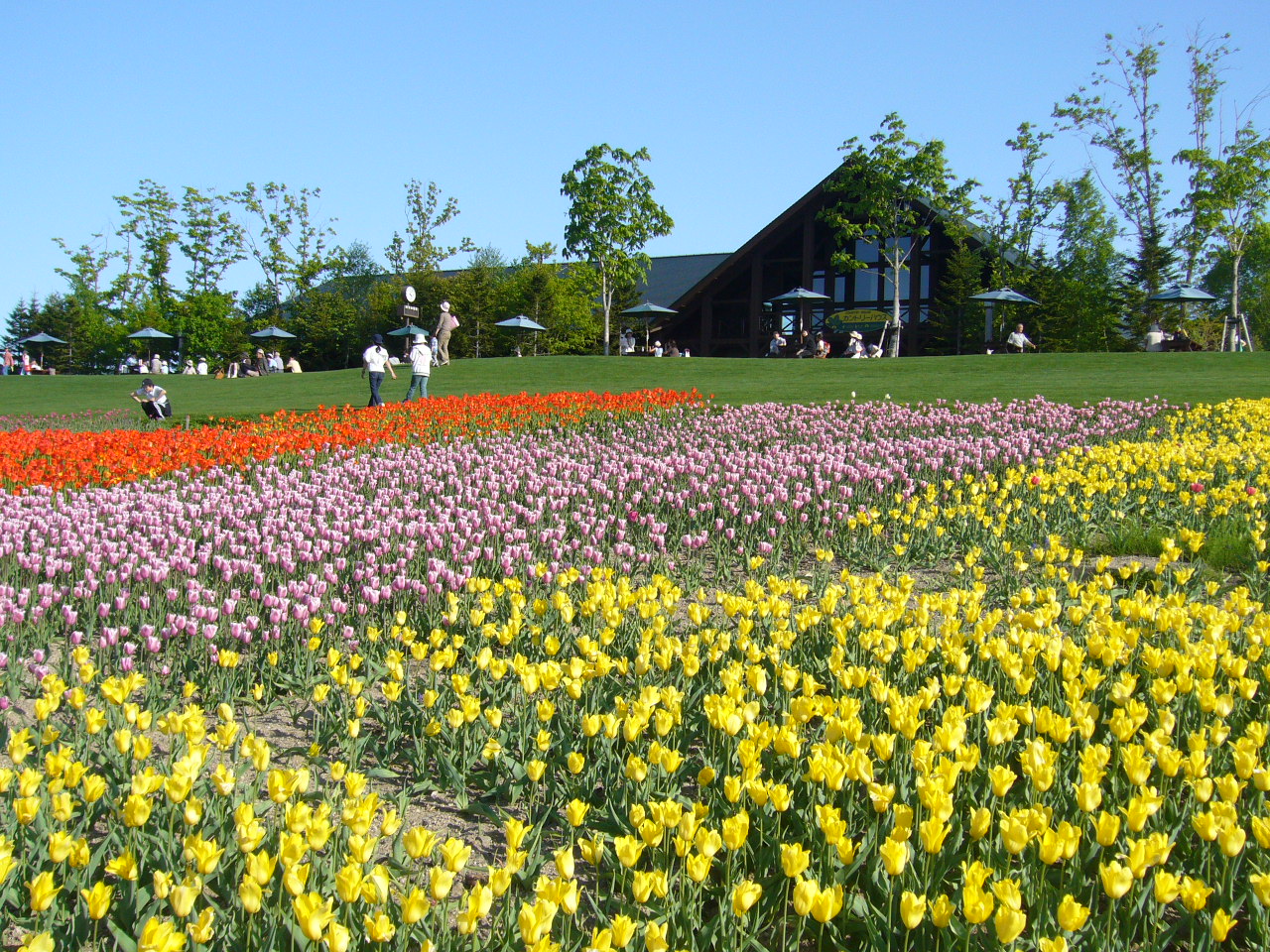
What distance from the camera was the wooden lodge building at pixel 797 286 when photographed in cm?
4184

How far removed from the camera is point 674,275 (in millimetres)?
54688

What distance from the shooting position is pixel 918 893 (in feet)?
8.89

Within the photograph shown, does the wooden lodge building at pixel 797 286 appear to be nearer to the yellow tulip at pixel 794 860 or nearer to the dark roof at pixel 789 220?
the dark roof at pixel 789 220

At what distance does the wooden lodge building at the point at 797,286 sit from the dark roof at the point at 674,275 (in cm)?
468

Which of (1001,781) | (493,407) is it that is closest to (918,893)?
(1001,781)

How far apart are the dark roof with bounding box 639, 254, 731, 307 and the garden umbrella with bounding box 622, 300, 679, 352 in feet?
4.27

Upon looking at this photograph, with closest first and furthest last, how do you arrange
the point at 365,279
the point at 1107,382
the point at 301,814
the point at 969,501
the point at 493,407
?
1. the point at 301,814
2. the point at 969,501
3. the point at 493,407
4. the point at 1107,382
5. the point at 365,279

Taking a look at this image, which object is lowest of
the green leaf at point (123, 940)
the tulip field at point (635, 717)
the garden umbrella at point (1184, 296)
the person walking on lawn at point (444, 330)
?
the green leaf at point (123, 940)

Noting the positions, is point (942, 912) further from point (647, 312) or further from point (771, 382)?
point (647, 312)

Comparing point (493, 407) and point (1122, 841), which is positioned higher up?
point (493, 407)

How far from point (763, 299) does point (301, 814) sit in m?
44.0

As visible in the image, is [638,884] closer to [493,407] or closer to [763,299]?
[493,407]

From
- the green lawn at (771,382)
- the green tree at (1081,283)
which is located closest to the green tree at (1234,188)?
the green tree at (1081,283)

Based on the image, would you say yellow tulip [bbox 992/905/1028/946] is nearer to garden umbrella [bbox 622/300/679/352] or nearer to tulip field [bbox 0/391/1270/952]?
tulip field [bbox 0/391/1270/952]
